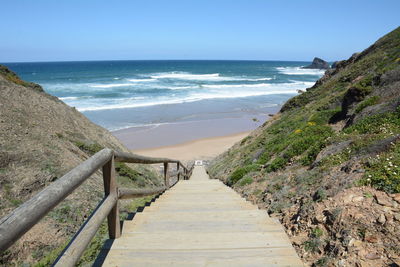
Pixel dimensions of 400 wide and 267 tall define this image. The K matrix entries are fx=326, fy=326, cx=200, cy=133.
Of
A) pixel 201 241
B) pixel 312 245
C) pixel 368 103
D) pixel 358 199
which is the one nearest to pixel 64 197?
pixel 201 241

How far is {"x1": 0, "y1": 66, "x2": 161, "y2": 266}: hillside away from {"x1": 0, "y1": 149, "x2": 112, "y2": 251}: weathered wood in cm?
84

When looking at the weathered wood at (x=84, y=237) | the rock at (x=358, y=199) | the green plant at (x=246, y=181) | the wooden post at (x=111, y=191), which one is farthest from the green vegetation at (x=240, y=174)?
the weathered wood at (x=84, y=237)

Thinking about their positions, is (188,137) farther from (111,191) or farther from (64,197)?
(64,197)

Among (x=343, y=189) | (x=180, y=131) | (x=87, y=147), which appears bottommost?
(x=180, y=131)

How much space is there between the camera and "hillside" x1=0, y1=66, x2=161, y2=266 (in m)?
4.72

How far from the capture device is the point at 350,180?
4.61 metres

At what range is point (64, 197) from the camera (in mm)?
2098

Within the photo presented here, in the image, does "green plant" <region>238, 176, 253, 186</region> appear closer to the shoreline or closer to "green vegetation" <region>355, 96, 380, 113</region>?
"green vegetation" <region>355, 96, 380, 113</region>

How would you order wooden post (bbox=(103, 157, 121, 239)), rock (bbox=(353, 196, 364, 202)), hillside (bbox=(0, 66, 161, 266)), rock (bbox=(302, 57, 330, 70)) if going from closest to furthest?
1. wooden post (bbox=(103, 157, 121, 239))
2. rock (bbox=(353, 196, 364, 202))
3. hillside (bbox=(0, 66, 161, 266))
4. rock (bbox=(302, 57, 330, 70))

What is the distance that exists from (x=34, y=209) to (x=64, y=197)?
1.24 ft

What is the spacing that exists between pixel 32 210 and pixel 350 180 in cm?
419

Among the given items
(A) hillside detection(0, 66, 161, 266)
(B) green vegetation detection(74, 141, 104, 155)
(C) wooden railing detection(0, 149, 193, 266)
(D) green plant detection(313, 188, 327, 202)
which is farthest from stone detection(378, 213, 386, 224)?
(B) green vegetation detection(74, 141, 104, 155)

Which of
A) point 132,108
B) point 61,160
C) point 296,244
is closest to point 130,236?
point 296,244

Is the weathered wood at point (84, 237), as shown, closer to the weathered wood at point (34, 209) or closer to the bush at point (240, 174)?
the weathered wood at point (34, 209)
